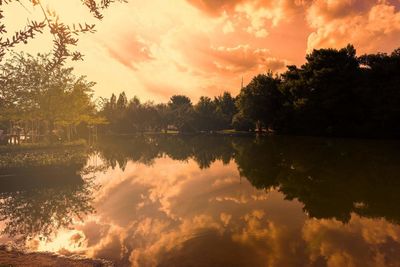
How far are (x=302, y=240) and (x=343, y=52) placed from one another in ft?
204

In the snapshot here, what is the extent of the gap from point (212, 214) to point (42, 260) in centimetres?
740

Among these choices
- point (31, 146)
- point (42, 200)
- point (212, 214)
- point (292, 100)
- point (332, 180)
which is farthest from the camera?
point (292, 100)

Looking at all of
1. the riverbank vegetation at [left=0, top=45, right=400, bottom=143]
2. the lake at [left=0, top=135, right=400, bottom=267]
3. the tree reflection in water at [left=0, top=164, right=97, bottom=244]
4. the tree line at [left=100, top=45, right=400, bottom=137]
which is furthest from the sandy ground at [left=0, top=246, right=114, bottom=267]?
the tree line at [left=100, top=45, right=400, bottom=137]

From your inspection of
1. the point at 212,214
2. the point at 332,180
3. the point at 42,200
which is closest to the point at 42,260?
the point at 212,214

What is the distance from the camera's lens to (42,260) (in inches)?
346

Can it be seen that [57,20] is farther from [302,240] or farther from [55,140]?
[55,140]

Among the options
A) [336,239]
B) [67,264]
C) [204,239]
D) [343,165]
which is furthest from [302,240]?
[343,165]

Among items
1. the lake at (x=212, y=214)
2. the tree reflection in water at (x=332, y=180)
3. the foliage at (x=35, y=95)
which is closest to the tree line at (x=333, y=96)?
the tree reflection in water at (x=332, y=180)

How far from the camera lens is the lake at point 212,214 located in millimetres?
9734

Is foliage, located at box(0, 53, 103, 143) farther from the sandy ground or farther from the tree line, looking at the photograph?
the tree line

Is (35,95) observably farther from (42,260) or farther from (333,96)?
(333,96)

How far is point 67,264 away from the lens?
28.4ft

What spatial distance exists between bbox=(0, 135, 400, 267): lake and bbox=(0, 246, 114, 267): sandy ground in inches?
21.8

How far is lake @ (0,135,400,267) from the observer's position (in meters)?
9.73
